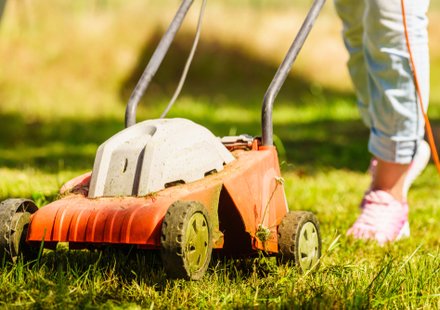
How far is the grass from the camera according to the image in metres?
1.74

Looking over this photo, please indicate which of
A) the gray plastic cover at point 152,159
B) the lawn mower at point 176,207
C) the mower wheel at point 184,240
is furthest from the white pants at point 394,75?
the mower wheel at point 184,240

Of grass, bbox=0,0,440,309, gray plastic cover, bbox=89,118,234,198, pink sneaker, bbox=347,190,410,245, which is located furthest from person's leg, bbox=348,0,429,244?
gray plastic cover, bbox=89,118,234,198

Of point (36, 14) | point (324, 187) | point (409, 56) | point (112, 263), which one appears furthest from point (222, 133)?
point (112, 263)

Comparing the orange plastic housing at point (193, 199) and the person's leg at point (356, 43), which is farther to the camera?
the person's leg at point (356, 43)

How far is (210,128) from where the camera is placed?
20.6ft

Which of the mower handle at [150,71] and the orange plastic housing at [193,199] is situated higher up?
the mower handle at [150,71]

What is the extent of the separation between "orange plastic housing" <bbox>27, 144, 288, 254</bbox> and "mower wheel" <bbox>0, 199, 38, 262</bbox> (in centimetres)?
3

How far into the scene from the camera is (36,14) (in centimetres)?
→ 771

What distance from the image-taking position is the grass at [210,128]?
5.71 ft

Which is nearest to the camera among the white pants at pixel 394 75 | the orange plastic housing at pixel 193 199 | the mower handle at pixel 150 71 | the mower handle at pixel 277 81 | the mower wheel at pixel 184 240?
the mower wheel at pixel 184 240

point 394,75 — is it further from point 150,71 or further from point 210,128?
point 210,128

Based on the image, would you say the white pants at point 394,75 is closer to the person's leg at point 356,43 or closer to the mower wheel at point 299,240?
the person's leg at point 356,43

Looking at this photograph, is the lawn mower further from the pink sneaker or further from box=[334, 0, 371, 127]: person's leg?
box=[334, 0, 371, 127]: person's leg

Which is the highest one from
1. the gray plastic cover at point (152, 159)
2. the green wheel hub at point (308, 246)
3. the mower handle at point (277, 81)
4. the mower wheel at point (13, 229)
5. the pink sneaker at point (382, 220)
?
the mower handle at point (277, 81)
